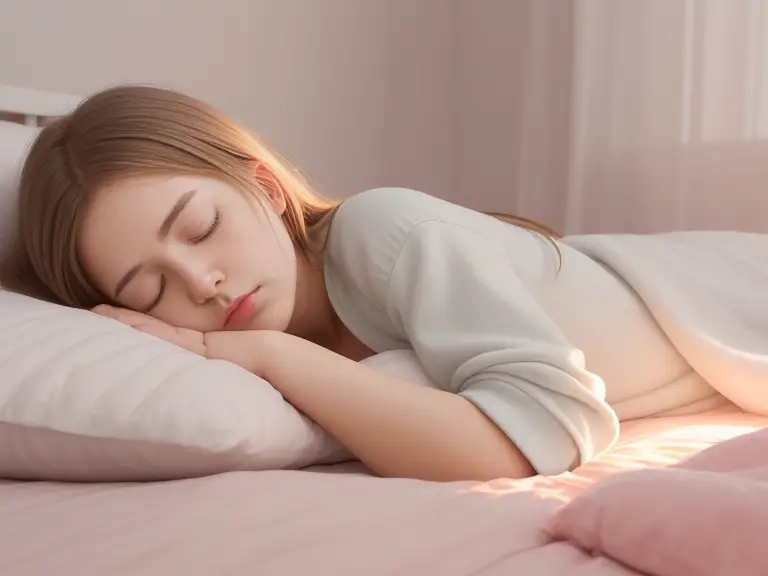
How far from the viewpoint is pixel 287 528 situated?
60 cm

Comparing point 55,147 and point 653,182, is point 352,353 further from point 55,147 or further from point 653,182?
point 653,182

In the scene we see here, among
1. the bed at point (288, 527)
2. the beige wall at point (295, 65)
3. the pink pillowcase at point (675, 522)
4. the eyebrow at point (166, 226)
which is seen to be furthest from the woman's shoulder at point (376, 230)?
the beige wall at point (295, 65)

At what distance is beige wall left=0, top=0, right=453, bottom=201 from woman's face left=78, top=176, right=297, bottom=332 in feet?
2.35

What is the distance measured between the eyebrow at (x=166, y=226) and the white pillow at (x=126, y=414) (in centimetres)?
19

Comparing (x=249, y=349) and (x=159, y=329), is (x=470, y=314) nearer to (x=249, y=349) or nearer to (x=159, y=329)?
(x=249, y=349)

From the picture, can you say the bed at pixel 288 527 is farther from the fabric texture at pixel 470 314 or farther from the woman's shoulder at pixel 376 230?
the woman's shoulder at pixel 376 230

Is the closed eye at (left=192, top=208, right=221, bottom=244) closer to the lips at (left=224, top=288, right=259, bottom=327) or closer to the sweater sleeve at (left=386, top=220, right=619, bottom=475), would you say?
the lips at (left=224, top=288, right=259, bottom=327)

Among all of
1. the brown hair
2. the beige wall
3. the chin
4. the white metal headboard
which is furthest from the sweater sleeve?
the beige wall

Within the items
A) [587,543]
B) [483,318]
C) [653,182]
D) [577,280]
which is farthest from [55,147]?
[653,182]

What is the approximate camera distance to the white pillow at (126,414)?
765 millimetres

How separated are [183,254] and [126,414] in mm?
294

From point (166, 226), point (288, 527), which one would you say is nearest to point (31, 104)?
point (166, 226)

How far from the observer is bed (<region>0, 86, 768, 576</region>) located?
55 cm

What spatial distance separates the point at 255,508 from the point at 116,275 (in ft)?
1.58
